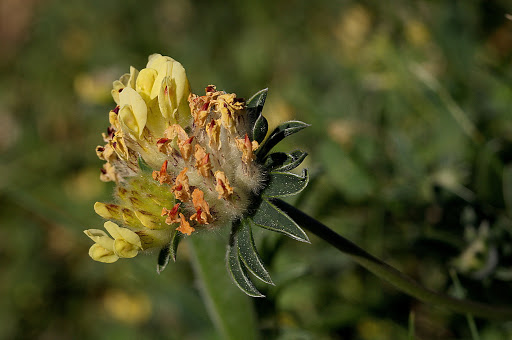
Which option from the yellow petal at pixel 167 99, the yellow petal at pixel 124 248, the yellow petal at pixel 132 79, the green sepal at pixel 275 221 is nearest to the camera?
the green sepal at pixel 275 221

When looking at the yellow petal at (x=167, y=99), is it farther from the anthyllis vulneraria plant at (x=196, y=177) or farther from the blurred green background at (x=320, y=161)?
the blurred green background at (x=320, y=161)

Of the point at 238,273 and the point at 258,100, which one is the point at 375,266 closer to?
the point at 238,273

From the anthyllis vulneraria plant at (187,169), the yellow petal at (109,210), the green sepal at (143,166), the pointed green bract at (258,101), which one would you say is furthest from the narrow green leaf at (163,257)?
the pointed green bract at (258,101)

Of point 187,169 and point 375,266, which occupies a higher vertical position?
point 187,169

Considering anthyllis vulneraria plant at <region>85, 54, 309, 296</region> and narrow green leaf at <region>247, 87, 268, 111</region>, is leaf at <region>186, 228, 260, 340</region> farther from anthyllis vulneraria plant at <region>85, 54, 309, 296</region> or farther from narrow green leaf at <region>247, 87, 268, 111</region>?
narrow green leaf at <region>247, 87, 268, 111</region>

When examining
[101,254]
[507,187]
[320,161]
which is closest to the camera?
[101,254]

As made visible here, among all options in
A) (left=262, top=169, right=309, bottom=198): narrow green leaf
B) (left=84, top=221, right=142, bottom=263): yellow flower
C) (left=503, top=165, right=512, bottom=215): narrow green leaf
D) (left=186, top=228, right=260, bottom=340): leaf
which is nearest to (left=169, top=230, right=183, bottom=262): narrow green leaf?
(left=84, top=221, right=142, bottom=263): yellow flower

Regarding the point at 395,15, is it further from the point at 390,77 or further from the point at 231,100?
the point at 231,100

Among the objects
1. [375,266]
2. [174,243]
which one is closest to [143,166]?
[174,243]
